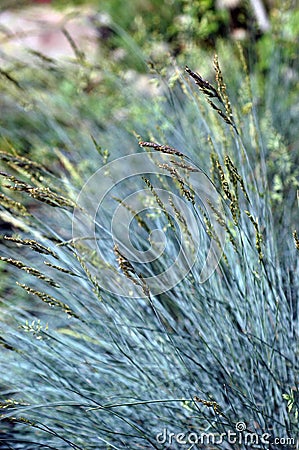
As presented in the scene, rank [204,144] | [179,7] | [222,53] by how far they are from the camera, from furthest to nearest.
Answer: [179,7] → [222,53] → [204,144]

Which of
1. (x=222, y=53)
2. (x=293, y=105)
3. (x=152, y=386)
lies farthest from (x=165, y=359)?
(x=222, y=53)

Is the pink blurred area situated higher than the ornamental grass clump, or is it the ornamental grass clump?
the pink blurred area

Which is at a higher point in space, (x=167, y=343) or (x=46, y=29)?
(x=46, y=29)

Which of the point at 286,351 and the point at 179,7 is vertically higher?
the point at 179,7

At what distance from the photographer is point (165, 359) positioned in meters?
1.45

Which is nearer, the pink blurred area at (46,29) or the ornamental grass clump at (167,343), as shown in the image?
the ornamental grass clump at (167,343)

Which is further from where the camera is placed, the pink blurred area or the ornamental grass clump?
the pink blurred area

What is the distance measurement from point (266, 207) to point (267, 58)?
5.36 ft

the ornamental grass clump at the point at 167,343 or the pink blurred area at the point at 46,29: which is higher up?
the pink blurred area at the point at 46,29

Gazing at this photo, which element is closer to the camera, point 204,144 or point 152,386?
point 152,386

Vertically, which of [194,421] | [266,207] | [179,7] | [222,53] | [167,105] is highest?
[179,7]

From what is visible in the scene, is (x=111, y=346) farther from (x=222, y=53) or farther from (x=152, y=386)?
(x=222, y=53)

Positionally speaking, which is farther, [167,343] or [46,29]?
[46,29]

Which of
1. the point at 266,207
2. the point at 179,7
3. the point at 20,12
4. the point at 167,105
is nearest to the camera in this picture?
the point at 266,207
